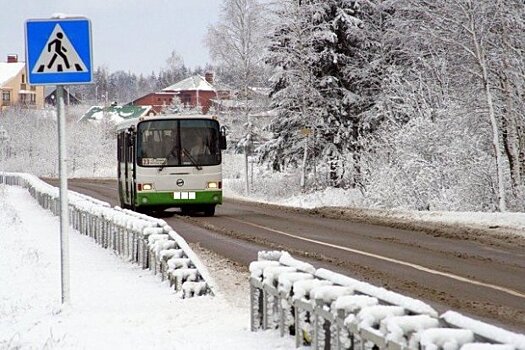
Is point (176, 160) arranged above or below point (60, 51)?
below

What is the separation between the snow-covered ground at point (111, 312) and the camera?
27.0 feet

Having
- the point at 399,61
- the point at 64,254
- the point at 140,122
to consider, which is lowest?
the point at 64,254

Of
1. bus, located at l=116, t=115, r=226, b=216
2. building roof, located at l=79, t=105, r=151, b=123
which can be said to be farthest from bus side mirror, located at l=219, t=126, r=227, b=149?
building roof, located at l=79, t=105, r=151, b=123

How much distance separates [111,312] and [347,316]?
462cm

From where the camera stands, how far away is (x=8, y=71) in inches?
5443

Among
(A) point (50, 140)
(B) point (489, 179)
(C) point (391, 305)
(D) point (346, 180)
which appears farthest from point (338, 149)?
(A) point (50, 140)

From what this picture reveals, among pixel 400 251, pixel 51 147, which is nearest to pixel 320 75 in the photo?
pixel 400 251

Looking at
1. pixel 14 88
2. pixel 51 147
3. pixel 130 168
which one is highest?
pixel 14 88

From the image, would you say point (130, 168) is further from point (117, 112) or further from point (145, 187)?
point (117, 112)

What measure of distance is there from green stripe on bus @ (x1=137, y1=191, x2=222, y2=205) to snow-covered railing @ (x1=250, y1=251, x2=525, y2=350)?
1771 centimetres

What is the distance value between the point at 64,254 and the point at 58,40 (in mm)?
2458

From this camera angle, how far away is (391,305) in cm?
599

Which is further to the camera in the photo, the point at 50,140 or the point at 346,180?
the point at 50,140

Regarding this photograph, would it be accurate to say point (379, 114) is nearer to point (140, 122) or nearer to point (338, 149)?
point (338, 149)
